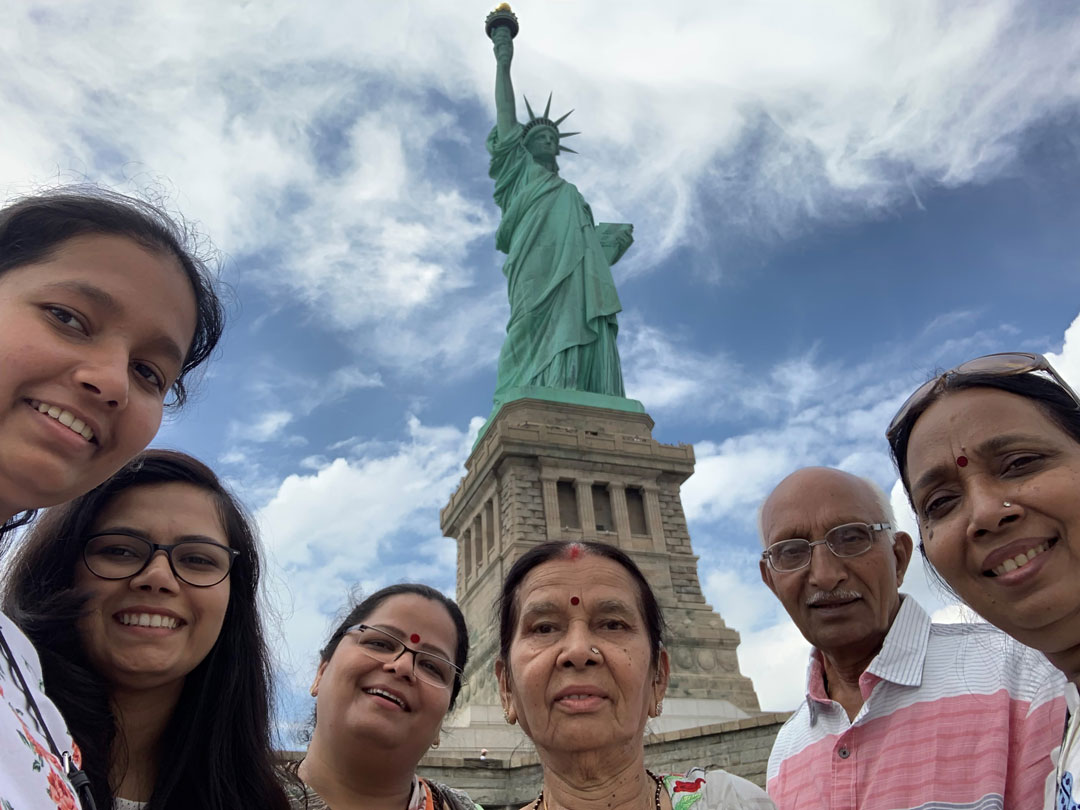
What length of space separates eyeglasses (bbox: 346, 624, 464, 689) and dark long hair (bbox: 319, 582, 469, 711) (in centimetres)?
9

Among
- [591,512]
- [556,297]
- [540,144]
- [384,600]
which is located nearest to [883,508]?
[384,600]

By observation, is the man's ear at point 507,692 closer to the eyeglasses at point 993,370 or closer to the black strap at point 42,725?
the black strap at point 42,725

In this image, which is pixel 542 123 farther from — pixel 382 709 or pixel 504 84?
pixel 382 709

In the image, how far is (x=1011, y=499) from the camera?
6.60 feet

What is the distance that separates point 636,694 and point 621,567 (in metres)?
0.44

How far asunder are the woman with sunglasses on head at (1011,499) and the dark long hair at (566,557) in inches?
34.8

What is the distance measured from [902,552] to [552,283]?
839 inches

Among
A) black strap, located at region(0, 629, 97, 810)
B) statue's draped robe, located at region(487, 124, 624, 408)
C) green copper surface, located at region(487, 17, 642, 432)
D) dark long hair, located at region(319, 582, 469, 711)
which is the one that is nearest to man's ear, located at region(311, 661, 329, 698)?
dark long hair, located at region(319, 582, 469, 711)

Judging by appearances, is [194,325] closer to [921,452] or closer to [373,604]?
[373,604]

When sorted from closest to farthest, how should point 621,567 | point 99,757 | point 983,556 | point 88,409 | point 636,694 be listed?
point 88,409 → point 983,556 → point 99,757 → point 636,694 → point 621,567

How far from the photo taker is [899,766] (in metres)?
2.67

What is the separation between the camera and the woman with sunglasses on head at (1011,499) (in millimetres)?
1919

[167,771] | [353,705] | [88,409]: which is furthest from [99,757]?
[88,409]

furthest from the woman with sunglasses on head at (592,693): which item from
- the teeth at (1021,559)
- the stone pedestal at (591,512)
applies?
the stone pedestal at (591,512)
